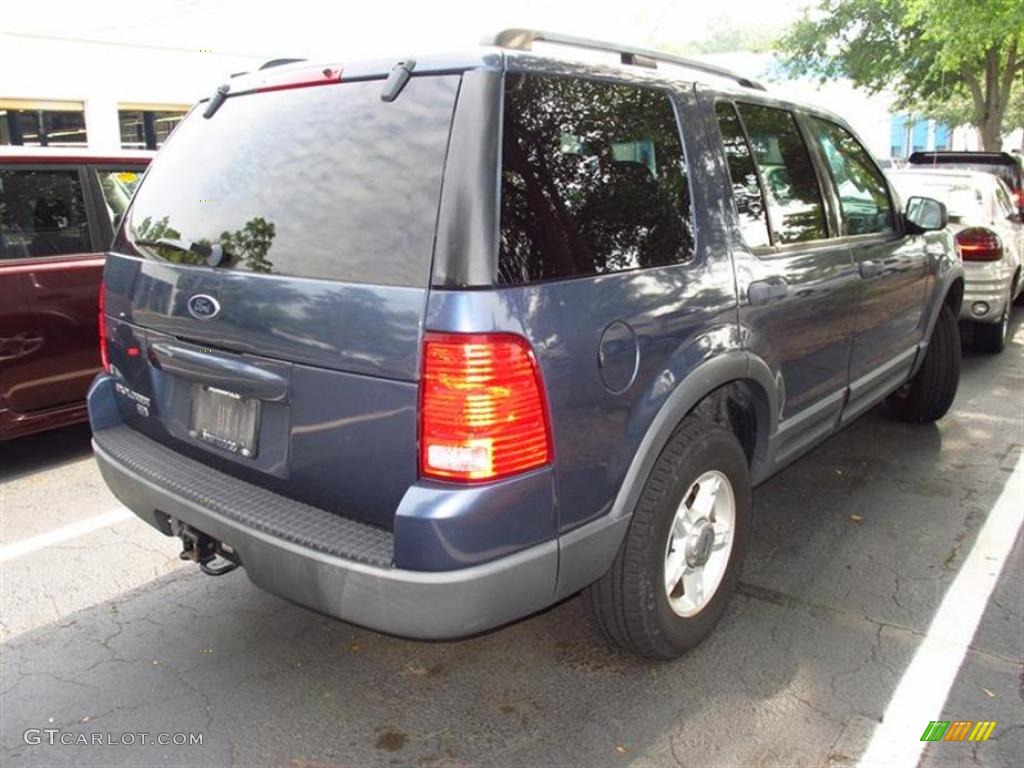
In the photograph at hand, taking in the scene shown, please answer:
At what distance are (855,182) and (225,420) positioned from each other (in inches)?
122

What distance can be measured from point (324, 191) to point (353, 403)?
0.63 metres

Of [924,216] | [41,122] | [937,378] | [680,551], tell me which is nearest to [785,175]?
[924,216]

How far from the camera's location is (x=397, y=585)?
2.21 metres

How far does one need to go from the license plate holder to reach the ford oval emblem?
0.73 ft

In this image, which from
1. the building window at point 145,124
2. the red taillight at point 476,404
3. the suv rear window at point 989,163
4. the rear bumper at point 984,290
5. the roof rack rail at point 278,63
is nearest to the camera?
the red taillight at point 476,404

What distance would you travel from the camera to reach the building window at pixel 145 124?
16469mm

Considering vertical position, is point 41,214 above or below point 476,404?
above

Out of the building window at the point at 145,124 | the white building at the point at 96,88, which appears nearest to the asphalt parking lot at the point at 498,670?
the white building at the point at 96,88

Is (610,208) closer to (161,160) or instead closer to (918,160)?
(161,160)

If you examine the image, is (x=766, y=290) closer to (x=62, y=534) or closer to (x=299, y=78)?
(x=299, y=78)

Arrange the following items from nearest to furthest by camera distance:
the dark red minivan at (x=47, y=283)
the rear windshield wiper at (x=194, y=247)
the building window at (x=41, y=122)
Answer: the rear windshield wiper at (x=194, y=247)
the dark red minivan at (x=47, y=283)
the building window at (x=41, y=122)

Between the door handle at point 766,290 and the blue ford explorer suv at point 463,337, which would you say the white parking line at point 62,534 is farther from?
the door handle at point 766,290

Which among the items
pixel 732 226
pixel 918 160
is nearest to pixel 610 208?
pixel 732 226

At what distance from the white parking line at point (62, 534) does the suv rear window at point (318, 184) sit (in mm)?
1743
